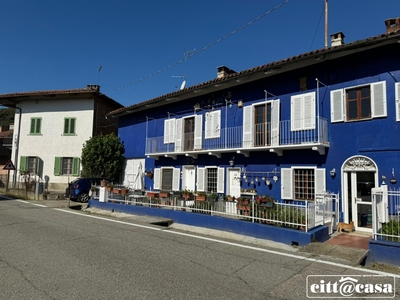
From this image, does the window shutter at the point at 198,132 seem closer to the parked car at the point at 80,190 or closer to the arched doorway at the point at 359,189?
the parked car at the point at 80,190

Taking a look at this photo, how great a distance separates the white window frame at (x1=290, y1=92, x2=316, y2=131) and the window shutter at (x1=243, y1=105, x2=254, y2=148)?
1.90 meters

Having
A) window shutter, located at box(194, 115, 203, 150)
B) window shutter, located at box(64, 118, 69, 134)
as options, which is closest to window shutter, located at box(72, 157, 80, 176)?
window shutter, located at box(64, 118, 69, 134)

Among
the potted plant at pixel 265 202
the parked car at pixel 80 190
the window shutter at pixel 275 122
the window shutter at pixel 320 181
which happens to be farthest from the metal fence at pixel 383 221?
the parked car at pixel 80 190

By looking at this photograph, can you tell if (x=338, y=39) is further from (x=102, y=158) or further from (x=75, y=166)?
(x=75, y=166)

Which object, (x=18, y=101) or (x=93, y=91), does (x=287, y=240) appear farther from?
(x=18, y=101)

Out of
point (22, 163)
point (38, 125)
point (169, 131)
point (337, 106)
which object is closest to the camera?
point (337, 106)

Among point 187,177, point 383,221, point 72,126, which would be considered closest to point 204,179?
point 187,177

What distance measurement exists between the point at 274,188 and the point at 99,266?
7.95 meters

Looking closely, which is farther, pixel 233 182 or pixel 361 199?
pixel 233 182

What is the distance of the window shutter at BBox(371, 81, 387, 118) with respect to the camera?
29.9ft

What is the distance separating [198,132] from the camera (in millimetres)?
14938

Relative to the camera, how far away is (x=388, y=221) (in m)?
6.44

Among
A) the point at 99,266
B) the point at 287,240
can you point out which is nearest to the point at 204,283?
the point at 99,266

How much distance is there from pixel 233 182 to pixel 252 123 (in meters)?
2.83
